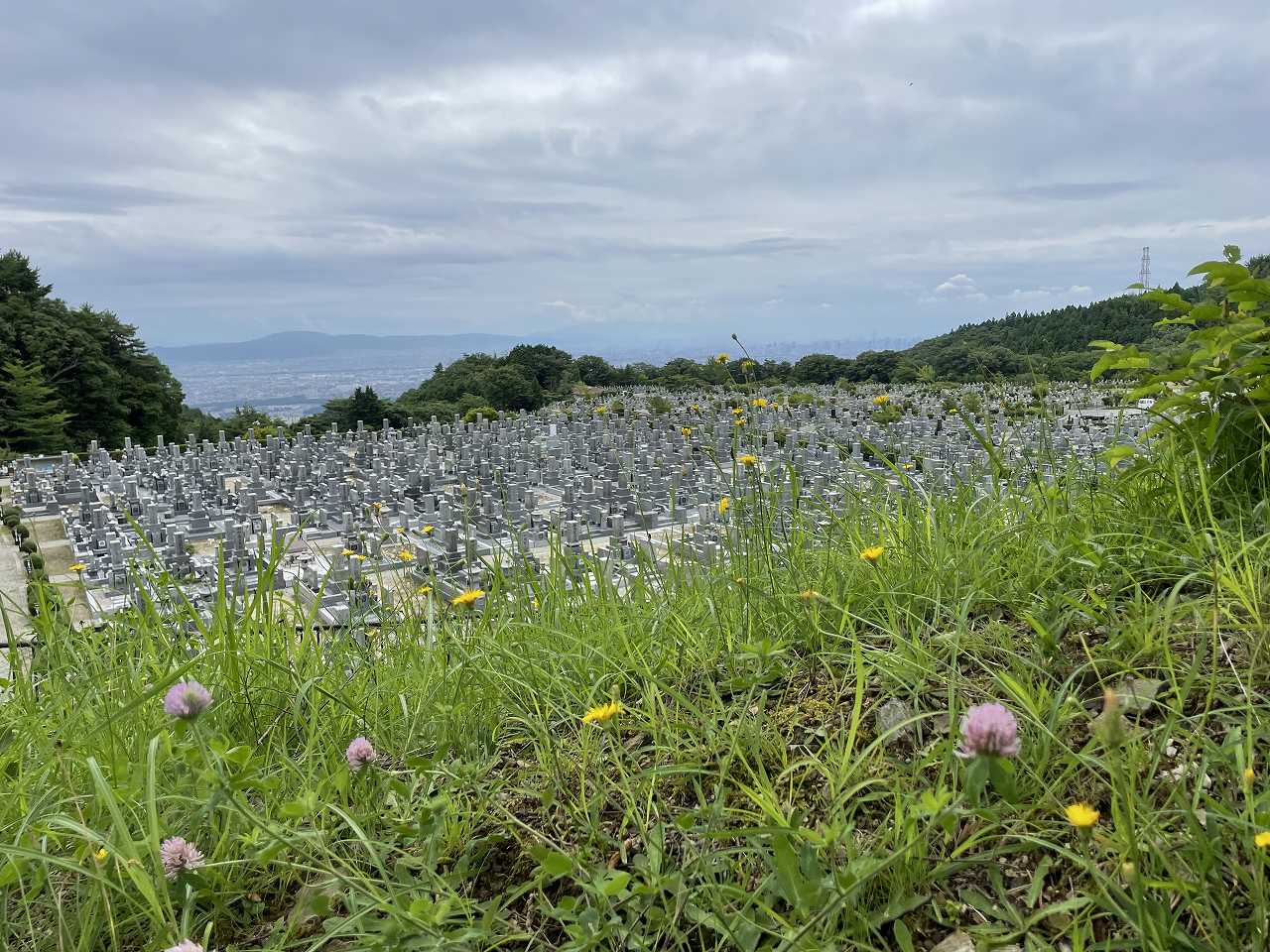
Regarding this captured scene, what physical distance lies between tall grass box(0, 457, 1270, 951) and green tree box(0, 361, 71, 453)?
45.3 meters

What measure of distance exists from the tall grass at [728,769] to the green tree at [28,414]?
45.3m

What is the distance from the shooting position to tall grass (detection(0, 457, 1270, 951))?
4.41ft

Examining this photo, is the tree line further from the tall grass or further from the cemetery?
the tall grass

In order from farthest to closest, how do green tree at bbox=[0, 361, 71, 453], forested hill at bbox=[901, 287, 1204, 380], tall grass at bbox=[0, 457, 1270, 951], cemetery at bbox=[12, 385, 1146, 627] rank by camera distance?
forested hill at bbox=[901, 287, 1204, 380]
green tree at bbox=[0, 361, 71, 453]
cemetery at bbox=[12, 385, 1146, 627]
tall grass at bbox=[0, 457, 1270, 951]

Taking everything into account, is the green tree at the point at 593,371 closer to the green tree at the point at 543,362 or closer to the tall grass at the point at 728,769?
the green tree at the point at 543,362

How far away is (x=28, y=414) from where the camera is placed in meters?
39.1

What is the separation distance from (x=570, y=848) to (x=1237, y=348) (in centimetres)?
241

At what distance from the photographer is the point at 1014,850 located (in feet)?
4.54

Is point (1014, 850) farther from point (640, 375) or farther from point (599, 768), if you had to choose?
point (640, 375)

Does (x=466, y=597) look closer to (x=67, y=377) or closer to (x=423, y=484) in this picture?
(x=423, y=484)

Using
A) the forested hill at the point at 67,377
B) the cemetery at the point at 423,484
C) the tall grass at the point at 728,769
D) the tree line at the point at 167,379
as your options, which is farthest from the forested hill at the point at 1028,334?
the forested hill at the point at 67,377

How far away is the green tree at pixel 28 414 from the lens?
1526 inches

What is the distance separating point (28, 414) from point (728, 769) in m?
47.9

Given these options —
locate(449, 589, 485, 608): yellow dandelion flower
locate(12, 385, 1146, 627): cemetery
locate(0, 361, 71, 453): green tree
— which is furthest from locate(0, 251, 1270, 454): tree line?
locate(449, 589, 485, 608): yellow dandelion flower
